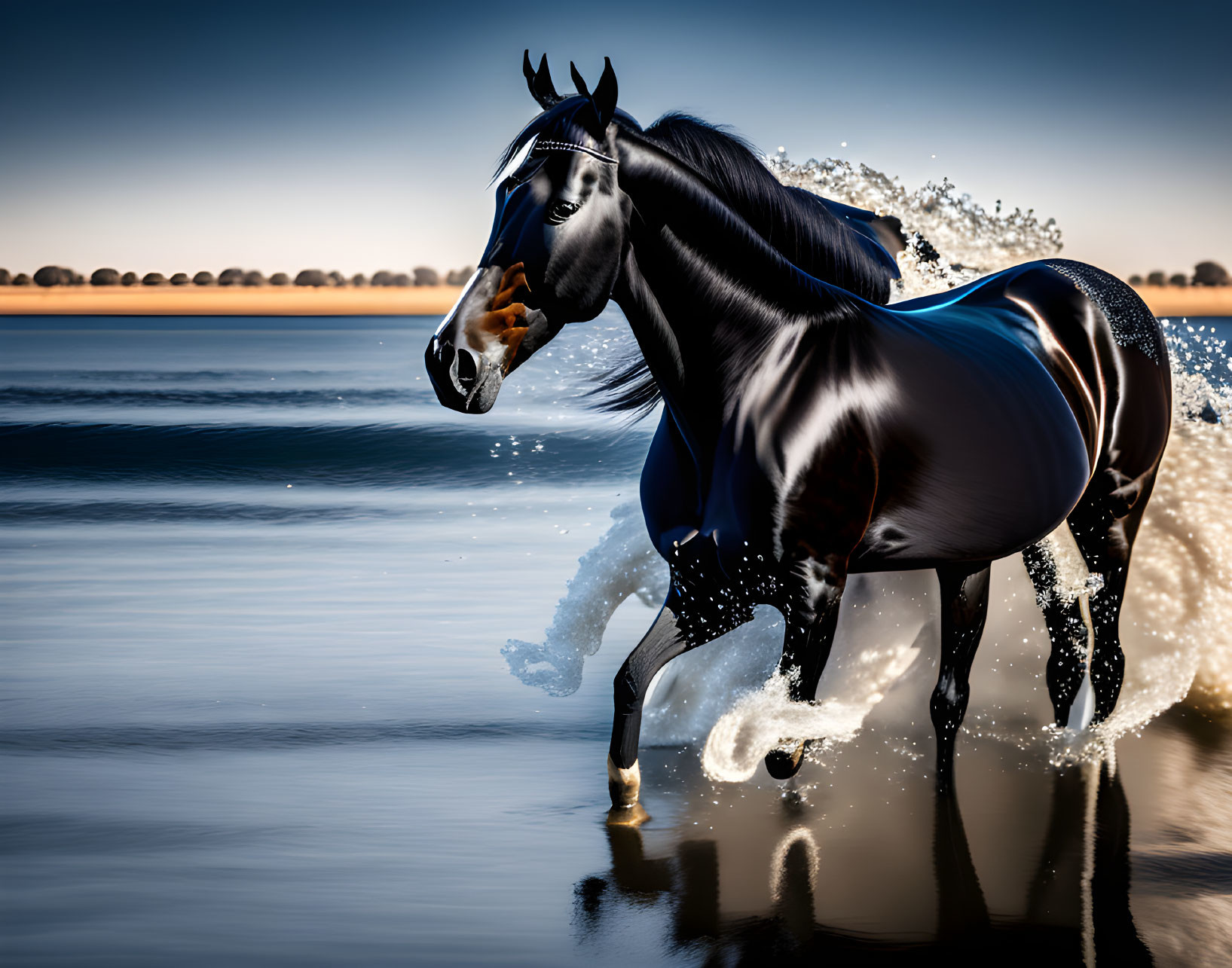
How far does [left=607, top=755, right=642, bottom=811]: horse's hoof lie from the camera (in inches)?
141

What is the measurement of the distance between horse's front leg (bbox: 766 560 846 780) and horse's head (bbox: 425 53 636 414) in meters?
0.86

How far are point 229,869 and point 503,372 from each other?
58.6 inches

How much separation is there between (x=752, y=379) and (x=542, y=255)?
604 mm

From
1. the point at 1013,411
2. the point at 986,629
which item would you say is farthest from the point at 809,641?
the point at 986,629

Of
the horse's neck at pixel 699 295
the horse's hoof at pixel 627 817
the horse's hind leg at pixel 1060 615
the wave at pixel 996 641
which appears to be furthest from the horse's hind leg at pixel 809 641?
the horse's hind leg at pixel 1060 615

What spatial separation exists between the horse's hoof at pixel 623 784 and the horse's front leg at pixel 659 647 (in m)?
0.09

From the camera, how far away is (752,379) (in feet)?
10.4

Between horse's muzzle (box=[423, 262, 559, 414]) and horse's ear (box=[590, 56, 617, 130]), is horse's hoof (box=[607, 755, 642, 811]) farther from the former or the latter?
horse's ear (box=[590, 56, 617, 130])

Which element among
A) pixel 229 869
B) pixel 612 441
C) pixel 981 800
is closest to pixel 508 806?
pixel 229 869

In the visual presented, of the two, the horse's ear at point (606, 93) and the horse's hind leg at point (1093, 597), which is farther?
the horse's hind leg at point (1093, 597)

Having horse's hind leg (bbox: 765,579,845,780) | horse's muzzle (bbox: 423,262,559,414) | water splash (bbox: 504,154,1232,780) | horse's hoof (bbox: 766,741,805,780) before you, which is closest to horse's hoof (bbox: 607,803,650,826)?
horse's hoof (bbox: 766,741,805,780)

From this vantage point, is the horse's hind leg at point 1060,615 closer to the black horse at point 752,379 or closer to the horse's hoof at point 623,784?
the black horse at point 752,379

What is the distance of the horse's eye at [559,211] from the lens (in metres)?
2.96

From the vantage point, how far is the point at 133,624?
248 inches
